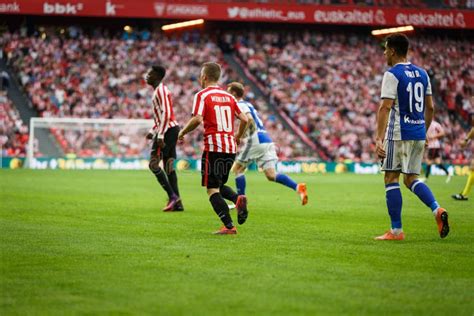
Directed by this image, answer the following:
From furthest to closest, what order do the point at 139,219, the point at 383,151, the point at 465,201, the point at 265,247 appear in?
the point at 465,201 → the point at 139,219 → the point at 383,151 → the point at 265,247

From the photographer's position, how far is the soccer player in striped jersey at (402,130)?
10.6m

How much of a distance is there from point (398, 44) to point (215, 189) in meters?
2.89

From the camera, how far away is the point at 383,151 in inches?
411

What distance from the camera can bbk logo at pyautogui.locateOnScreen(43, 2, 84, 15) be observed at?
4131 centimetres

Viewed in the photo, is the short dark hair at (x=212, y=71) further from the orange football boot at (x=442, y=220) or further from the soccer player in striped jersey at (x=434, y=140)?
the soccer player in striped jersey at (x=434, y=140)

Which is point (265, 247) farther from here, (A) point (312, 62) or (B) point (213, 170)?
(A) point (312, 62)

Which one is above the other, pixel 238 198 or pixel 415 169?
pixel 415 169

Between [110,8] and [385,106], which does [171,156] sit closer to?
[385,106]

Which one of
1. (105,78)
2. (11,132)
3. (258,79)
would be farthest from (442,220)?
(258,79)

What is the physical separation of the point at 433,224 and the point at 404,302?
714 centimetres

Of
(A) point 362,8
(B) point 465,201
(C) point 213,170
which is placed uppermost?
(A) point 362,8

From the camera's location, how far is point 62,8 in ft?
136

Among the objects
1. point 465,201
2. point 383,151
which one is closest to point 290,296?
point 383,151

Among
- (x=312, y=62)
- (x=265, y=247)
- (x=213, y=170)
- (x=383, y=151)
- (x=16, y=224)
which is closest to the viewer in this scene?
(x=265, y=247)
